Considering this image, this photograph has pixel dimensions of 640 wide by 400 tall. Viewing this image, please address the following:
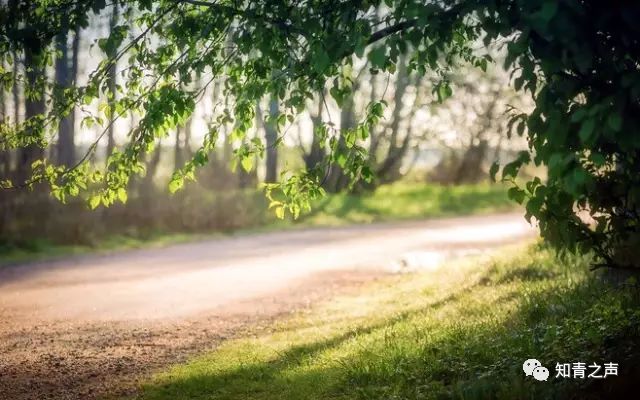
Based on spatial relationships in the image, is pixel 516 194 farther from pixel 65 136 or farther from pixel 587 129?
pixel 65 136

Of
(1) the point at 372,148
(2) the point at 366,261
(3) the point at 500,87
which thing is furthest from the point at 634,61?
(3) the point at 500,87

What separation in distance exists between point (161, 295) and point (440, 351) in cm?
597

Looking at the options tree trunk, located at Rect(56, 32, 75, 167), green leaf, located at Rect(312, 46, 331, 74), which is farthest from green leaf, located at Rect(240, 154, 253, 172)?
tree trunk, located at Rect(56, 32, 75, 167)

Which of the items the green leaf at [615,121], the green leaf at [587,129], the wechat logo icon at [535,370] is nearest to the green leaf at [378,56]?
the green leaf at [587,129]

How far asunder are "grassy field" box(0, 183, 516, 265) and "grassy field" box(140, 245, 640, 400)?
906 centimetres

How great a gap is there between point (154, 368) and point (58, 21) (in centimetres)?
381

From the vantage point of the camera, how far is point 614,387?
5.05 meters

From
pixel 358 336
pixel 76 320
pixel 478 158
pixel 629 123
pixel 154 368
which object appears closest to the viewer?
pixel 629 123

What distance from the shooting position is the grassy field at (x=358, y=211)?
51.4 feet

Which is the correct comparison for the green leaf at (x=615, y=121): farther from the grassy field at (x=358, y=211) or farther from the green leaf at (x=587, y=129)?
the grassy field at (x=358, y=211)

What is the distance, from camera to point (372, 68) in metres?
5.10

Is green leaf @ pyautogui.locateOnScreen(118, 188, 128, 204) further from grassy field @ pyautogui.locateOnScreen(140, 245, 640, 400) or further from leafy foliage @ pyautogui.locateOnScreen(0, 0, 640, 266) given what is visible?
grassy field @ pyautogui.locateOnScreen(140, 245, 640, 400)

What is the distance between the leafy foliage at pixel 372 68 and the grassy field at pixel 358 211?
967 cm

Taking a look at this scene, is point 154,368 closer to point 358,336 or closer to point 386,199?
point 358,336
